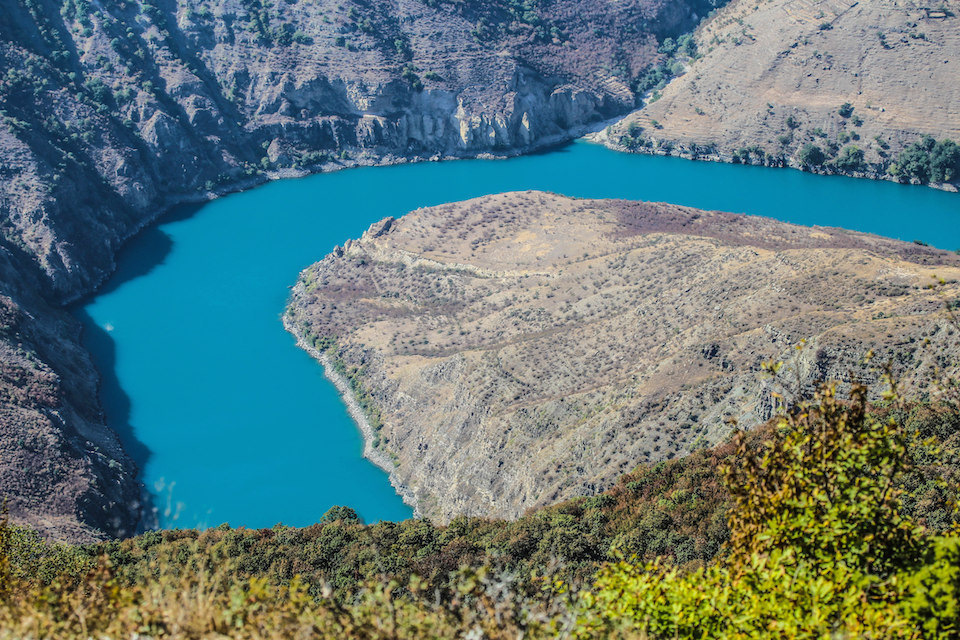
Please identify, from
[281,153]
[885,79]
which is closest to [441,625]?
[281,153]

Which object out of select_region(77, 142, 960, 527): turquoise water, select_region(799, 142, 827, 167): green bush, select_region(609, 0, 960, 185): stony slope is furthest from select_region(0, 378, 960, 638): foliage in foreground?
select_region(799, 142, 827, 167): green bush

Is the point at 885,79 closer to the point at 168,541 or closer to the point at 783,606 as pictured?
the point at 168,541

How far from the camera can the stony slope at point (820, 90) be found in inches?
3947

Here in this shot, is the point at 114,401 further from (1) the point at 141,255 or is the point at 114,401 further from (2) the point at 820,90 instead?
(2) the point at 820,90

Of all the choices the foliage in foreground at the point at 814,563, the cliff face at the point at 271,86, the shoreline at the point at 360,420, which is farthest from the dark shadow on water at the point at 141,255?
the foliage in foreground at the point at 814,563

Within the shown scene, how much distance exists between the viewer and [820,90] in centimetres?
10712

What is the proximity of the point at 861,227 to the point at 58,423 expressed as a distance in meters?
68.8

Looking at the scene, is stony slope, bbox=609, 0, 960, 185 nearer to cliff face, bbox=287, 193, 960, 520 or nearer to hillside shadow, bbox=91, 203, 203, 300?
cliff face, bbox=287, 193, 960, 520

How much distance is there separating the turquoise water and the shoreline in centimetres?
57

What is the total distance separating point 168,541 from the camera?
3744cm

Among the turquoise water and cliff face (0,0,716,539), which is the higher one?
cliff face (0,0,716,539)

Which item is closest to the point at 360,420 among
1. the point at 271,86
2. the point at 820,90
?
the point at 271,86

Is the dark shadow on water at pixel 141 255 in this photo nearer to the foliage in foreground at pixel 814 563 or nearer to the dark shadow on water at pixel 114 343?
the dark shadow on water at pixel 114 343

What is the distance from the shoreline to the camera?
51.0 m
